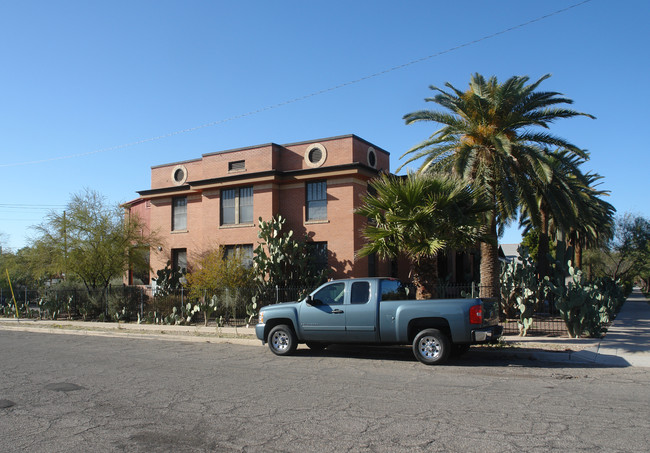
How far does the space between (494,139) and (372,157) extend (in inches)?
302

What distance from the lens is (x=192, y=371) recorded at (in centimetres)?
959

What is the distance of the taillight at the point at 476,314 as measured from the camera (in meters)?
9.66

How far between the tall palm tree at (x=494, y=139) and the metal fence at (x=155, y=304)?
199 cm

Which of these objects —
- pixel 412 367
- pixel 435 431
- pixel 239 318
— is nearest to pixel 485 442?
pixel 435 431

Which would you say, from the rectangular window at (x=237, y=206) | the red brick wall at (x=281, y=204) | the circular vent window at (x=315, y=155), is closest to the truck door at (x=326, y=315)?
the red brick wall at (x=281, y=204)

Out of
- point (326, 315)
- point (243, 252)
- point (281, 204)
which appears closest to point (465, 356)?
point (326, 315)

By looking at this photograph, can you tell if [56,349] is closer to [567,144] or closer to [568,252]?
[568,252]

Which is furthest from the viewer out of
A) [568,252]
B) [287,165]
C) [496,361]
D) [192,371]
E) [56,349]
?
[287,165]

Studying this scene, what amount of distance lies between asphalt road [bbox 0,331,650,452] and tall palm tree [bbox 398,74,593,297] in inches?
247

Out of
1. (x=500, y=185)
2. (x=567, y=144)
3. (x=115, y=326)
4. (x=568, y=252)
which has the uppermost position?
(x=567, y=144)

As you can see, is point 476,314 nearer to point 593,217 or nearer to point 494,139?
point 494,139

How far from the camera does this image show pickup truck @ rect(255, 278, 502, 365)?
32.0 ft

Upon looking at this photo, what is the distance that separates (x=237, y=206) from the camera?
22.8 meters

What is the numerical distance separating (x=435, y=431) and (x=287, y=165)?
694 inches
